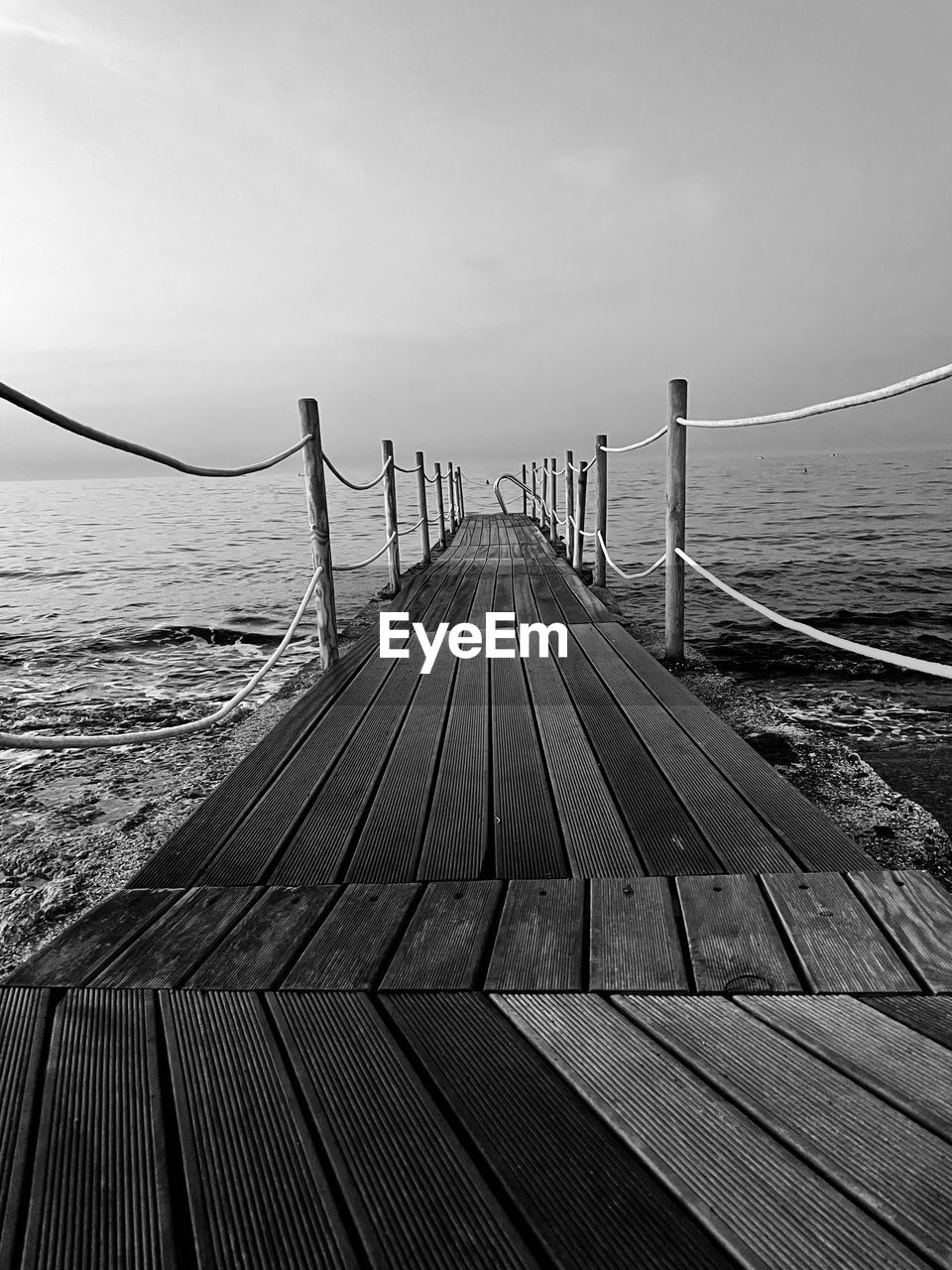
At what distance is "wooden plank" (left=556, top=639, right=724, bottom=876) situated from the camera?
178 cm

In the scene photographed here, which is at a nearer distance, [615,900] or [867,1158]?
[867,1158]

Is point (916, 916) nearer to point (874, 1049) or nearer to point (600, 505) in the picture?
point (874, 1049)

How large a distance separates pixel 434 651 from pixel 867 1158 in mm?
3328

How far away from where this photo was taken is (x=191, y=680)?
5648 mm

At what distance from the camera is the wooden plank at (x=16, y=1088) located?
0.88 m

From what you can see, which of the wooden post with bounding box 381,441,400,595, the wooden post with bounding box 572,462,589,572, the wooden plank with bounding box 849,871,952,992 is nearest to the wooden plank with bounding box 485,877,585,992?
the wooden plank with bounding box 849,871,952,992

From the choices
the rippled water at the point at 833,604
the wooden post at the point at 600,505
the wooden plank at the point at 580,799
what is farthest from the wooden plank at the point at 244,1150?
the wooden post at the point at 600,505

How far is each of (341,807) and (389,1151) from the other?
4.05ft

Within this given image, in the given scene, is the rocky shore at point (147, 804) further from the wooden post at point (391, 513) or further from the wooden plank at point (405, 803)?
the wooden post at point (391, 513)

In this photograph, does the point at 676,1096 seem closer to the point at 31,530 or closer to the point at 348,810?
the point at 348,810

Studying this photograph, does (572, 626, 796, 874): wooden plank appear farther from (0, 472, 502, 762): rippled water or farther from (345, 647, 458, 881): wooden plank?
(0, 472, 502, 762): rippled water

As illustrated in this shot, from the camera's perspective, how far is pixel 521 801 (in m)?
2.13

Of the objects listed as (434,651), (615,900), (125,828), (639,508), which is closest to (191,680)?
(434,651)

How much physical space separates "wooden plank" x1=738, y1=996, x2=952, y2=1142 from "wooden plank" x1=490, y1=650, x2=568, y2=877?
2.06 ft
